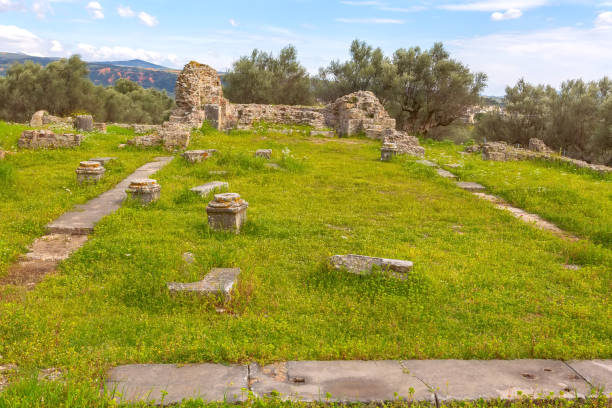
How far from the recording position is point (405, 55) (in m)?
29.1

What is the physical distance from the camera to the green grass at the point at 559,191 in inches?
289

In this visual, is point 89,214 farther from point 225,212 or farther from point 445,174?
point 445,174

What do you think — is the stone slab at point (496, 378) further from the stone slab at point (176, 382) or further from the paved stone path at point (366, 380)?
the stone slab at point (176, 382)

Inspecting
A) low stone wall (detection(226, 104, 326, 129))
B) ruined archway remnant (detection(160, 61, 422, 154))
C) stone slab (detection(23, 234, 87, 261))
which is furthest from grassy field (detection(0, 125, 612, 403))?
low stone wall (detection(226, 104, 326, 129))

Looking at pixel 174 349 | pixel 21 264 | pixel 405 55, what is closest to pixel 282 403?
pixel 174 349

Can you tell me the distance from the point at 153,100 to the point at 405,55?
33.1 metres

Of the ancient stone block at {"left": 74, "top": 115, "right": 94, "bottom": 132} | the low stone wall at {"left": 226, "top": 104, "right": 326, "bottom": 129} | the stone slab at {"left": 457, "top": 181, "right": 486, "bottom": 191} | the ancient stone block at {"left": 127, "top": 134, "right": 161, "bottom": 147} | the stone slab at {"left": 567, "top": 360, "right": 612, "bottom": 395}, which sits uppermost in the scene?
the low stone wall at {"left": 226, "top": 104, "right": 326, "bottom": 129}

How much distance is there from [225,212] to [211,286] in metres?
2.06

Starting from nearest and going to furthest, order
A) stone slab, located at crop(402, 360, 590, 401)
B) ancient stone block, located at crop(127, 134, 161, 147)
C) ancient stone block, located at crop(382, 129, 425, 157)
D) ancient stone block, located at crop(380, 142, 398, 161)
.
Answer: stone slab, located at crop(402, 360, 590, 401) → ancient stone block, located at crop(380, 142, 398, 161) → ancient stone block, located at crop(127, 134, 161, 147) → ancient stone block, located at crop(382, 129, 425, 157)

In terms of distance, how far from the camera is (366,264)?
4.96m

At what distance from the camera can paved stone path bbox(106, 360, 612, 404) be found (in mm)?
2957

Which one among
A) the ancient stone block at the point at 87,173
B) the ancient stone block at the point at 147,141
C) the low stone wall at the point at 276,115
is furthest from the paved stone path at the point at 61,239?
the low stone wall at the point at 276,115

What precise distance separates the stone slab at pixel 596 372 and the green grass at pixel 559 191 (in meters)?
3.54

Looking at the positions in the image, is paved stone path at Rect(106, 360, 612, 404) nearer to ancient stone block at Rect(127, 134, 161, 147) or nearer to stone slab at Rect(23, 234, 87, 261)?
stone slab at Rect(23, 234, 87, 261)
